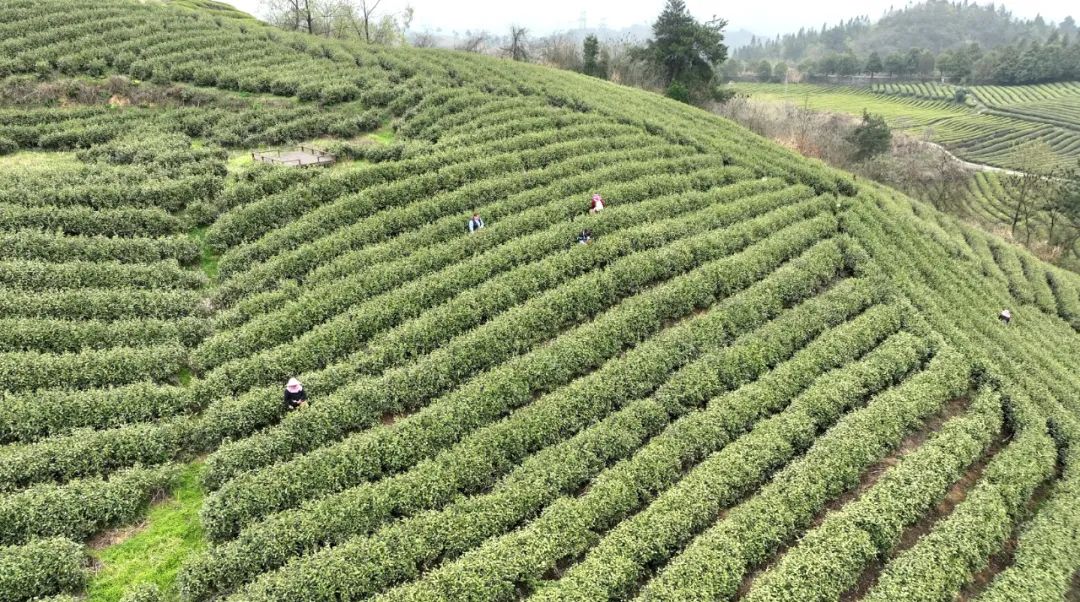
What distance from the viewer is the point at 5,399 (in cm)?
1253

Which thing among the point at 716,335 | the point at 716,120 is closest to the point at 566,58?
the point at 716,120

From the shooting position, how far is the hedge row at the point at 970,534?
11.1 metres

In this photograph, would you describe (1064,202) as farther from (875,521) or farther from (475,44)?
(475,44)

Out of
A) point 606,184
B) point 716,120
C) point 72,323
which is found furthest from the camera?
point 716,120

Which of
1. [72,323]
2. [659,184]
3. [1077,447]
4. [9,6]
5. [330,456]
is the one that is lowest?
[1077,447]

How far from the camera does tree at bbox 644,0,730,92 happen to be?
2088 inches

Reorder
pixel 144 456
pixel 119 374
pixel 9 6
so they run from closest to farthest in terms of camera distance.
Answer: pixel 144 456
pixel 119 374
pixel 9 6

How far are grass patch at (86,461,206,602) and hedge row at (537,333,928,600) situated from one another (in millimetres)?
7261

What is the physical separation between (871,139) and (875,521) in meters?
56.8

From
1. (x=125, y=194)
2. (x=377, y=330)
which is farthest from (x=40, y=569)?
(x=125, y=194)

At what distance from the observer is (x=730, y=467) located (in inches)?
504

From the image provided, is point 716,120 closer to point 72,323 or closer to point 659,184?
point 659,184

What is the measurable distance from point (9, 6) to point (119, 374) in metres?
36.6

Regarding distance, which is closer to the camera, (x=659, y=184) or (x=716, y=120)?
(x=659, y=184)
